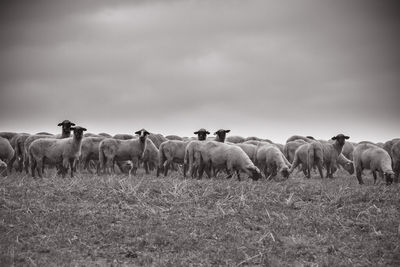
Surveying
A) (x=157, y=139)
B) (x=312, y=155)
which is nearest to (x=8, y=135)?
(x=157, y=139)

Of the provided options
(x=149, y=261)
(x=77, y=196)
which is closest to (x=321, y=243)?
(x=149, y=261)

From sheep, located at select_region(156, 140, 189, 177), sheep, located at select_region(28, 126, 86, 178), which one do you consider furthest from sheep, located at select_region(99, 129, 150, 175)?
sheep, located at select_region(28, 126, 86, 178)

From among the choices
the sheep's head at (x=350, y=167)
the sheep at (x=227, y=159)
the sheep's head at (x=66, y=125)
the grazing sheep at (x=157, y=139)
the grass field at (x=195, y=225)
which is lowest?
the grass field at (x=195, y=225)

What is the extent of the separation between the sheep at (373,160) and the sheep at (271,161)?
3488 millimetres

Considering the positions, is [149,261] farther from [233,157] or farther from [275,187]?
[233,157]

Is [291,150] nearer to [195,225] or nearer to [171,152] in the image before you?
[171,152]

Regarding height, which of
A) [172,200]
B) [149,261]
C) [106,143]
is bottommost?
[149,261]

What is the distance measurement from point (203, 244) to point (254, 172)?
382 inches

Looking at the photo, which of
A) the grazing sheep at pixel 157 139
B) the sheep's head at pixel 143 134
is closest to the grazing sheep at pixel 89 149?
the sheep's head at pixel 143 134

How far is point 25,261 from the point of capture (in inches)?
295

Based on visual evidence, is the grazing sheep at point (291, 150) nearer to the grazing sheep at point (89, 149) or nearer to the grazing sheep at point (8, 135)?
the grazing sheep at point (89, 149)

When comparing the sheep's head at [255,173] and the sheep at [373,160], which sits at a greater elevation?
the sheep at [373,160]

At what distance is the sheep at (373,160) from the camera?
17.5 meters

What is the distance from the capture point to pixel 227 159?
1898 cm
